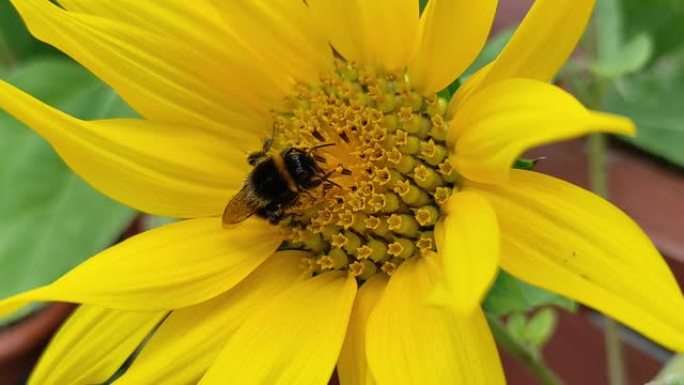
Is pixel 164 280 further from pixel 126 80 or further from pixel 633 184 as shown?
pixel 633 184

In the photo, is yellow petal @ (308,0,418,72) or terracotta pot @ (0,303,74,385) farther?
terracotta pot @ (0,303,74,385)

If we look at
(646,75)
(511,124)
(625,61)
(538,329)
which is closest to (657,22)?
(646,75)

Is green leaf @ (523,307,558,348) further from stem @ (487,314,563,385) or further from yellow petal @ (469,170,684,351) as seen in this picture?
yellow petal @ (469,170,684,351)

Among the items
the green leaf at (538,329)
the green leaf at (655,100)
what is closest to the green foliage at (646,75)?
the green leaf at (655,100)

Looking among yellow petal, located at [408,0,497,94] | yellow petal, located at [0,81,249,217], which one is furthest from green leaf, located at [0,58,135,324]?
yellow petal, located at [408,0,497,94]

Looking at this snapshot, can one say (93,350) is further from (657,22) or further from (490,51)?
(657,22)

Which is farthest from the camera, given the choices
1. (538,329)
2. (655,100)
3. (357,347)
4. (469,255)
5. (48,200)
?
(655,100)
